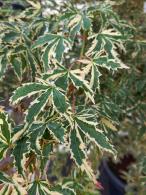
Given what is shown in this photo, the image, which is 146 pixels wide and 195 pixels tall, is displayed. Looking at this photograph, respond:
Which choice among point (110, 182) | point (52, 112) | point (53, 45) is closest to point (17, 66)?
point (53, 45)

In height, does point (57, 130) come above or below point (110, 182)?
above

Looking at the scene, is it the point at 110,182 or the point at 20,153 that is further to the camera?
the point at 110,182

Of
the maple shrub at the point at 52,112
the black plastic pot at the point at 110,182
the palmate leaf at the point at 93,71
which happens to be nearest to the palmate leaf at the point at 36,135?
the maple shrub at the point at 52,112

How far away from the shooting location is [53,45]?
846mm

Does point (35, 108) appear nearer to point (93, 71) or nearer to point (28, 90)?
point (28, 90)

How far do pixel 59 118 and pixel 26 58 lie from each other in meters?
0.26

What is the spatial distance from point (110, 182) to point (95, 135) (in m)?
1.41

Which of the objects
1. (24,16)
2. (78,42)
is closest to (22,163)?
(24,16)

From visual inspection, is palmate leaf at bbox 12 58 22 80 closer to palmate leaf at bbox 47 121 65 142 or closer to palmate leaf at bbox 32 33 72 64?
palmate leaf at bbox 32 33 72 64

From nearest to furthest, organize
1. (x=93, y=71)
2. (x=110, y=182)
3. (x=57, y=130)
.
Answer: (x=57, y=130)
(x=93, y=71)
(x=110, y=182)

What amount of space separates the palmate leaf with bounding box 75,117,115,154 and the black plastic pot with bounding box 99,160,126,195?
131 cm

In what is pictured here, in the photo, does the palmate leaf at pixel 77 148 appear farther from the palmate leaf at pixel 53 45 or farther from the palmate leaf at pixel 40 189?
the palmate leaf at pixel 53 45

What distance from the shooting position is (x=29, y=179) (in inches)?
30.1

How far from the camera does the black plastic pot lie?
198 cm
